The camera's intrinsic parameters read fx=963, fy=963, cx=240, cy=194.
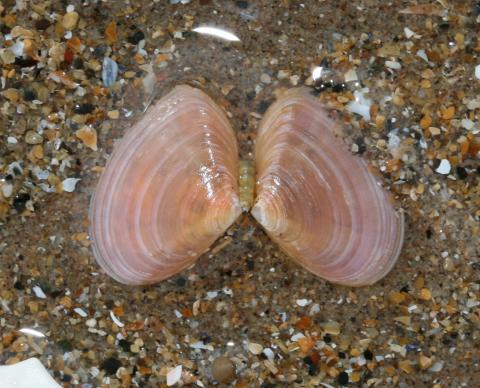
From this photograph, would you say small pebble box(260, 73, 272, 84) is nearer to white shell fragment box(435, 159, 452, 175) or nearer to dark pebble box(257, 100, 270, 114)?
dark pebble box(257, 100, 270, 114)

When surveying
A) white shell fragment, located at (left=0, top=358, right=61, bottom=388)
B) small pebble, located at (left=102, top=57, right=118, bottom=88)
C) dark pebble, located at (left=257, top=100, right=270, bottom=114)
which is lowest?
white shell fragment, located at (left=0, top=358, right=61, bottom=388)

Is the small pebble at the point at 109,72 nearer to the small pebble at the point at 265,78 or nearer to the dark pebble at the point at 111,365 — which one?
the small pebble at the point at 265,78

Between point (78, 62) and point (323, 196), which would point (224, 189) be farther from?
point (78, 62)

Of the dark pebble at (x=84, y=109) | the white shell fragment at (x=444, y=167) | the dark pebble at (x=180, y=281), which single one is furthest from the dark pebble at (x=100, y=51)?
the white shell fragment at (x=444, y=167)

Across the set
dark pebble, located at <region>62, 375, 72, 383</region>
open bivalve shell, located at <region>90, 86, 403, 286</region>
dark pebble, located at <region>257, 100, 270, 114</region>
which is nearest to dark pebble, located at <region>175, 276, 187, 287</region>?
open bivalve shell, located at <region>90, 86, 403, 286</region>

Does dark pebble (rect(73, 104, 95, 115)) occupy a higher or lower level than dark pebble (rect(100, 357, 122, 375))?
higher

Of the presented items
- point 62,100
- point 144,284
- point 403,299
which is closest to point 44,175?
point 62,100

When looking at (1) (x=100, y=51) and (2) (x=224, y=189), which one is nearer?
(2) (x=224, y=189)

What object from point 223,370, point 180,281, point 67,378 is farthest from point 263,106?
point 67,378
